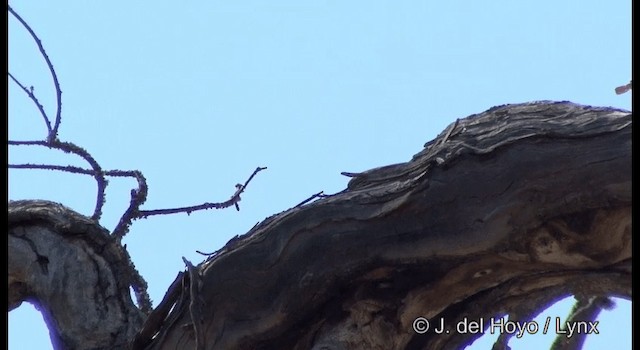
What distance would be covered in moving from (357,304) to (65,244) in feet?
2.75

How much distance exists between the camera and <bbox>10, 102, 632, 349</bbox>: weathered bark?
7.54ft

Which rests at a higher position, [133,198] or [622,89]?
[133,198]

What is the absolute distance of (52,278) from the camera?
107 inches

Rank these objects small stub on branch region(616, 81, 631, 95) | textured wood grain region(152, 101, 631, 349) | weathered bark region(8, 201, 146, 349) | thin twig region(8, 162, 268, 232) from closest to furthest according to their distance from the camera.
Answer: textured wood grain region(152, 101, 631, 349), small stub on branch region(616, 81, 631, 95), weathered bark region(8, 201, 146, 349), thin twig region(8, 162, 268, 232)

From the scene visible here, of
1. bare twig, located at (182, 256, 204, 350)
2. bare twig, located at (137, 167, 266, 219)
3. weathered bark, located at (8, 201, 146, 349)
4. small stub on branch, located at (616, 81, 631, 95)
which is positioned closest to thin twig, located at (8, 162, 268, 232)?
bare twig, located at (137, 167, 266, 219)

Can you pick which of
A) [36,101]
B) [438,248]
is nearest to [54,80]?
[36,101]

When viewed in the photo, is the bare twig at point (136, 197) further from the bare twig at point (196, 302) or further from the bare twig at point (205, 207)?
the bare twig at point (196, 302)

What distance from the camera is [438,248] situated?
238 centimetres

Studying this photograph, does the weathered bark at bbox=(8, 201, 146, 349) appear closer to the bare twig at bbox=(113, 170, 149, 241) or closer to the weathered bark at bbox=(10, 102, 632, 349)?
the weathered bark at bbox=(10, 102, 632, 349)

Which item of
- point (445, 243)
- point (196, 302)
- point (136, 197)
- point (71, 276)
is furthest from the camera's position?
Result: point (136, 197)

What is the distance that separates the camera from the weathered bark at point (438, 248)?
7.54 ft

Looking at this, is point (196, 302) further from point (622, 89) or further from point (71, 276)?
point (622, 89)

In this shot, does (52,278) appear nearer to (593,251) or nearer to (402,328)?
(402,328)

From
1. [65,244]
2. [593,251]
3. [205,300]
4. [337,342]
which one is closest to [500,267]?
[593,251]
